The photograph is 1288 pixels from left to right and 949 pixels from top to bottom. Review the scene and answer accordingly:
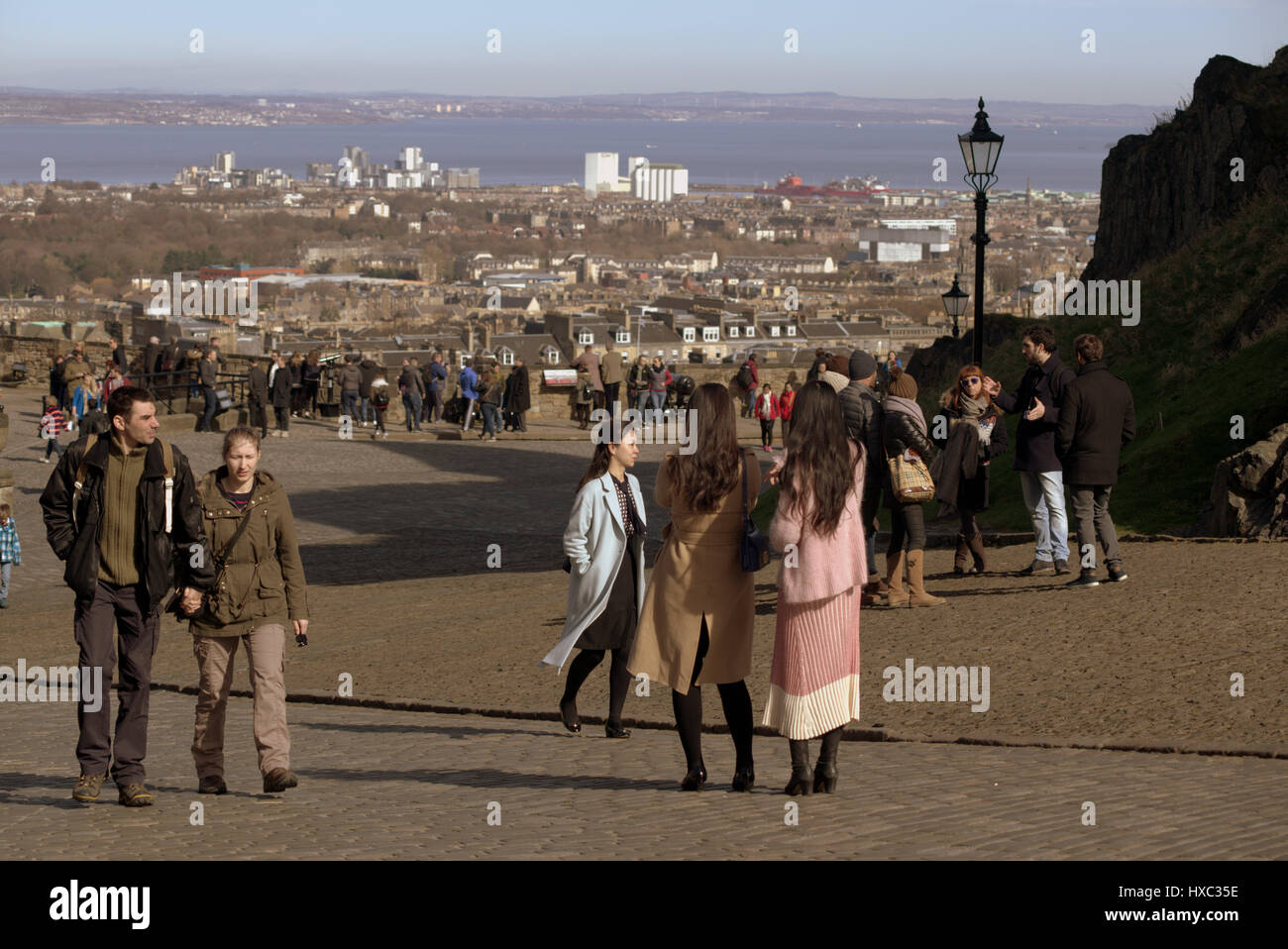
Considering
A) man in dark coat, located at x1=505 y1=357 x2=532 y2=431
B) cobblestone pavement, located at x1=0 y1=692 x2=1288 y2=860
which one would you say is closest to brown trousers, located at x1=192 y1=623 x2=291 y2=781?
cobblestone pavement, located at x1=0 y1=692 x2=1288 y2=860

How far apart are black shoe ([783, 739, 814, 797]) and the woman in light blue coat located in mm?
1441

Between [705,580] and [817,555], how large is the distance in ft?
1.74

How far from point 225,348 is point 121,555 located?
4070cm

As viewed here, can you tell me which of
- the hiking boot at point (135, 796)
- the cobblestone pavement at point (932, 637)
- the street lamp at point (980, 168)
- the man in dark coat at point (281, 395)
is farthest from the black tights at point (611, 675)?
the man in dark coat at point (281, 395)

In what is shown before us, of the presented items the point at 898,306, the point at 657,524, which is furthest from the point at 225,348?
the point at 898,306

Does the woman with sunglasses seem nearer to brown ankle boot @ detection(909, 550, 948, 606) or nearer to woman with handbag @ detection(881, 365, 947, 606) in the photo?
brown ankle boot @ detection(909, 550, 948, 606)

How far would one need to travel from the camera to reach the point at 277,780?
771 cm

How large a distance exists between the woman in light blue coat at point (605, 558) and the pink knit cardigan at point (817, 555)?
1423 mm

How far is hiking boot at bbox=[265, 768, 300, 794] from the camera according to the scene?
7.71m

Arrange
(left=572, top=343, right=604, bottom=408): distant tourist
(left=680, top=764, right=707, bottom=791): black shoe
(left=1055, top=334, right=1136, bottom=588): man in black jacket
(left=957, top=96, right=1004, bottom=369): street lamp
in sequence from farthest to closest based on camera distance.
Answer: (left=572, top=343, right=604, bottom=408): distant tourist → (left=957, top=96, right=1004, bottom=369): street lamp → (left=1055, top=334, right=1136, bottom=588): man in black jacket → (left=680, top=764, right=707, bottom=791): black shoe

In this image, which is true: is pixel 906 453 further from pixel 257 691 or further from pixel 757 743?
pixel 257 691

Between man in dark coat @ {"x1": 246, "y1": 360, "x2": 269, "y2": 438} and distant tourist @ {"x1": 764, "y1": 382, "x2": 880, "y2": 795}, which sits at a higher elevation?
distant tourist @ {"x1": 764, "y1": 382, "x2": 880, "y2": 795}

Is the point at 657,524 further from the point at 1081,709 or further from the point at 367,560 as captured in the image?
the point at 1081,709

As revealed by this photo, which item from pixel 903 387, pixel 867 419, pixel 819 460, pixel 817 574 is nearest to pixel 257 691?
pixel 817 574
